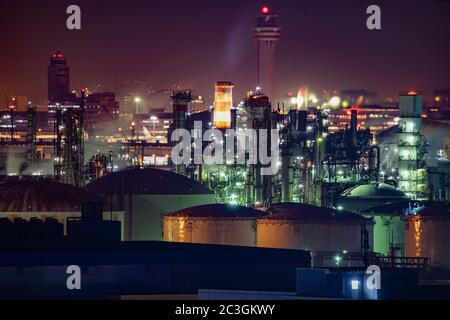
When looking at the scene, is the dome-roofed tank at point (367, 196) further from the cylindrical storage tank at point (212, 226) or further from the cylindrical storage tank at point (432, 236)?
the cylindrical storage tank at point (212, 226)

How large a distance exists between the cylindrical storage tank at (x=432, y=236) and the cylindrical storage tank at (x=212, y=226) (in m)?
6.59

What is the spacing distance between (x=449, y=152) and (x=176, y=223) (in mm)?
49011

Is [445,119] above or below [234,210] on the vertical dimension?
above

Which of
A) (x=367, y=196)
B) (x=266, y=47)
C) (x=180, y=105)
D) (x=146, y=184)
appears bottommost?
(x=367, y=196)

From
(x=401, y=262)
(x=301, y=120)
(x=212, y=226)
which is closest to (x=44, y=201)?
(x=212, y=226)

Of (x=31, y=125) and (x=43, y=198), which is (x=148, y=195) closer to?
(x=43, y=198)

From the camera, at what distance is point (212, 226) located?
239ft

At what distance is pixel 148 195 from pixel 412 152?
18.5m

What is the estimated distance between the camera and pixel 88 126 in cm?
17100

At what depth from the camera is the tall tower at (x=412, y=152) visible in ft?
303

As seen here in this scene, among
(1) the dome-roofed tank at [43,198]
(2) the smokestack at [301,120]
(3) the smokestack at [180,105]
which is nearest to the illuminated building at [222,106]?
A: (2) the smokestack at [301,120]
